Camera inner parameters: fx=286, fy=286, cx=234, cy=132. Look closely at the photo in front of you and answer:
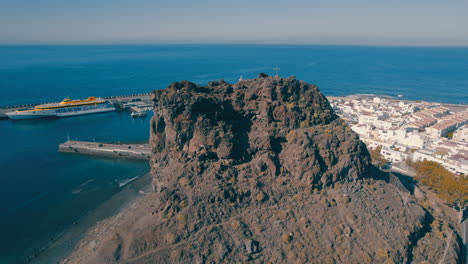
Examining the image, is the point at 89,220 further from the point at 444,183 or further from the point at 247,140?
the point at 444,183

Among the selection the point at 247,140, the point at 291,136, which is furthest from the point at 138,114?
the point at 291,136

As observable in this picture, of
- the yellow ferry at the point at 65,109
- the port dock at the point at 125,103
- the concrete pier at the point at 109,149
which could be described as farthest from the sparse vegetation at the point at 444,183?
the yellow ferry at the point at 65,109

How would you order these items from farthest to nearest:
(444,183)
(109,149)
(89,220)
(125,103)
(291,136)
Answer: (125,103)
(109,149)
(444,183)
(89,220)
(291,136)

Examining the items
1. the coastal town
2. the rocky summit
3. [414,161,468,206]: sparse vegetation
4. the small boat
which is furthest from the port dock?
[414,161,468,206]: sparse vegetation

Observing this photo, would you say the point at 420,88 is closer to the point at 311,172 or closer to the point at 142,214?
the point at 311,172

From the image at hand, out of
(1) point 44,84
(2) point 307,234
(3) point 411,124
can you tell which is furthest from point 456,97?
(1) point 44,84

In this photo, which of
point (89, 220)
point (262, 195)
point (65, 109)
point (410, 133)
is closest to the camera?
point (262, 195)

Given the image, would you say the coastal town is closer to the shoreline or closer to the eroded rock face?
the eroded rock face

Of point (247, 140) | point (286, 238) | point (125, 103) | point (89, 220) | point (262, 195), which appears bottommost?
point (89, 220)
